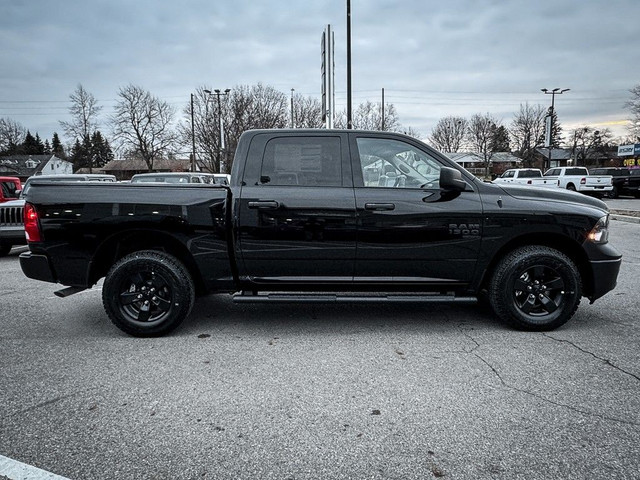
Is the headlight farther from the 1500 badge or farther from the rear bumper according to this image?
the rear bumper

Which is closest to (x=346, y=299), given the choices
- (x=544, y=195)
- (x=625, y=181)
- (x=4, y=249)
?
(x=544, y=195)

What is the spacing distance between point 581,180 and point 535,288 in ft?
81.6

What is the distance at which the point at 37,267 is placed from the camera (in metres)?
4.18

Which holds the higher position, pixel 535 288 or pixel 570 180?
pixel 570 180

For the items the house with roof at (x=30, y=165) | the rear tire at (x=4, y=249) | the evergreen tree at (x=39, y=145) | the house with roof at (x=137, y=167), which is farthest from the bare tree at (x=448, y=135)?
the evergreen tree at (x=39, y=145)

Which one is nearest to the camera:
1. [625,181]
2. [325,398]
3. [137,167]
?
[325,398]

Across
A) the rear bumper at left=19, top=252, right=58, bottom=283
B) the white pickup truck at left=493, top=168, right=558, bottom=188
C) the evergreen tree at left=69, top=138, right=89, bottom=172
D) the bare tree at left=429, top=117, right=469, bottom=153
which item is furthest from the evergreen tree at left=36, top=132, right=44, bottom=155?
the rear bumper at left=19, top=252, right=58, bottom=283

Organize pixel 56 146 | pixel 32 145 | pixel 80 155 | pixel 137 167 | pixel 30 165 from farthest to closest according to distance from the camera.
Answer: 1. pixel 56 146
2. pixel 32 145
3. pixel 137 167
4. pixel 30 165
5. pixel 80 155

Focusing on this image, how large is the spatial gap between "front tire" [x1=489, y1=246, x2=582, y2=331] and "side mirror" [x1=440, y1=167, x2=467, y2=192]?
853 millimetres

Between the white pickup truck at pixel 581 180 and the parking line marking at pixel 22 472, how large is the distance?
28050 millimetres

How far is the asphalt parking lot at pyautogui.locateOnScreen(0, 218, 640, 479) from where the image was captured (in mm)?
2295

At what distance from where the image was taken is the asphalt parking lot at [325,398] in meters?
2.29

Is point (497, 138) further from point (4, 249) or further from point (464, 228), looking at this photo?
point (464, 228)

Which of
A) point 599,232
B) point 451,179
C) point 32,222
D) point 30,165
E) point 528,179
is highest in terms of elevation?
point 30,165
